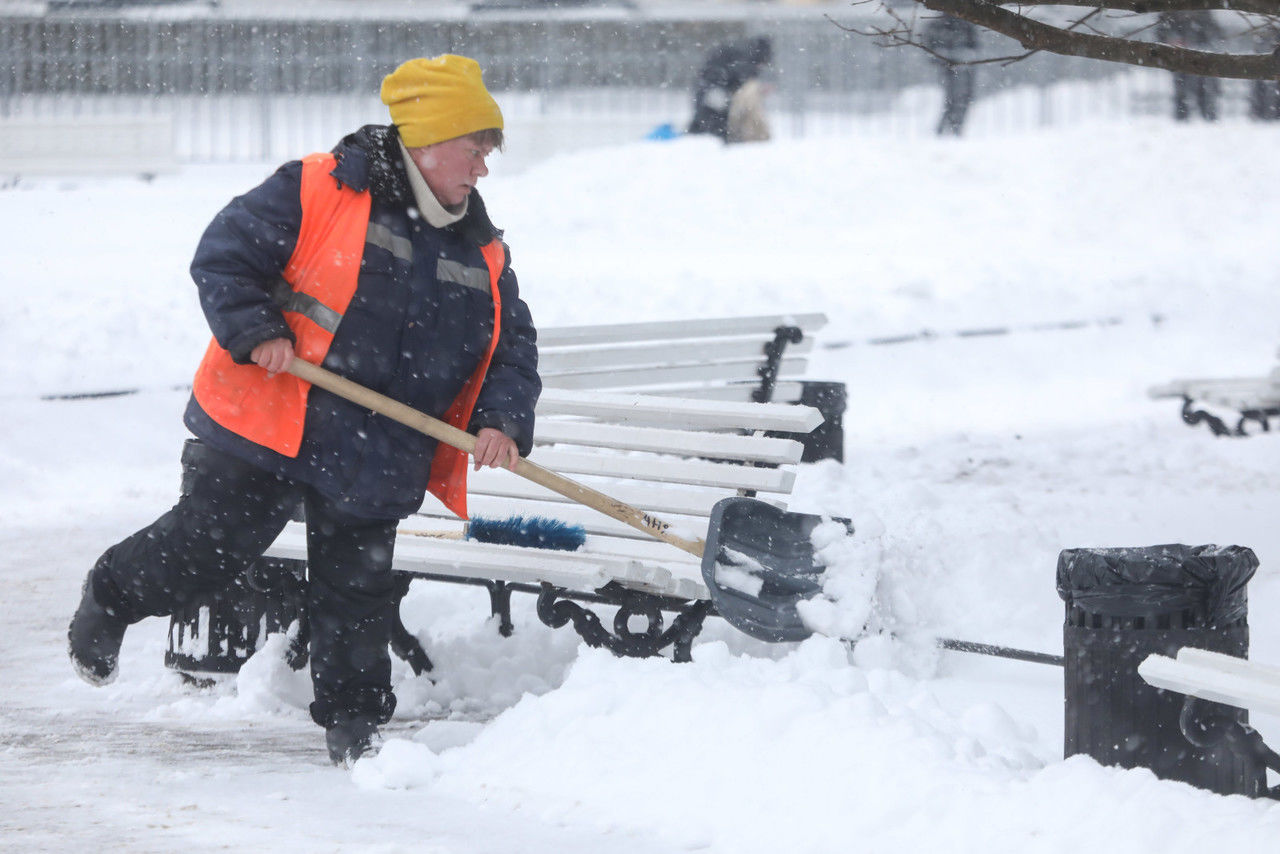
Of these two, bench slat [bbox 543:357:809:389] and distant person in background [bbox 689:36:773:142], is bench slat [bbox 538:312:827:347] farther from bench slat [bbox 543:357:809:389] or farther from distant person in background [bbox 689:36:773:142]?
distant person in background [bbox 689:36:773:142]

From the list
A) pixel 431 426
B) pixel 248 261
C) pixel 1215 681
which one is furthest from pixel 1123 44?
pixel 248 261

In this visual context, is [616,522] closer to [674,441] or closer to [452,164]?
[674,441]

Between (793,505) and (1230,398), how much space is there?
194 inches

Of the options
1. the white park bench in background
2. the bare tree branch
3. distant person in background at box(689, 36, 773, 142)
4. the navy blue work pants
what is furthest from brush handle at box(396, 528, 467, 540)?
distant person in background at box(689, 36, 773, 142)

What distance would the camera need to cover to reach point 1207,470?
8.43 metres

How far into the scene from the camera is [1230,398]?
32.1ft

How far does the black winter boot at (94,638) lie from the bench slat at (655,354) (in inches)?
104

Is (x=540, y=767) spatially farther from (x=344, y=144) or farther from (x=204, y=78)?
(x=204, y=78)

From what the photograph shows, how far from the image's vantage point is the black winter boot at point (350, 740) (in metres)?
3.82

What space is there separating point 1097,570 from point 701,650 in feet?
3.96

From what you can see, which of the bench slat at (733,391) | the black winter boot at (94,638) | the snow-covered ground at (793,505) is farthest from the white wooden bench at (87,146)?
the black winter boot at (94,638)

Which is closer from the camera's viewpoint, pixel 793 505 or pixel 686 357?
pixel 793 505

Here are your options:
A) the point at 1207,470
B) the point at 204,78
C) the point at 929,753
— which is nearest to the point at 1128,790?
the point at 929,753

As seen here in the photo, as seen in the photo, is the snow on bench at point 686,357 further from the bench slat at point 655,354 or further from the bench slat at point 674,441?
the bench slat at point 674,441
